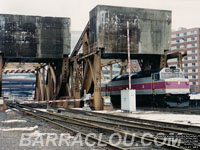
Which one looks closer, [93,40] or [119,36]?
[119,36]

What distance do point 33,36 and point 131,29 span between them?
11980 millimetres

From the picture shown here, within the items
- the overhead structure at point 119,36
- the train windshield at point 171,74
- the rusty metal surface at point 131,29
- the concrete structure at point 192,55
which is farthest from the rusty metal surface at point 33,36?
the concrete structure at point 192,55

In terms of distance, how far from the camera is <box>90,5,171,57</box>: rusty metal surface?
32562 millimetres

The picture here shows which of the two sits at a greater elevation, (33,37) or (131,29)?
(131,29)

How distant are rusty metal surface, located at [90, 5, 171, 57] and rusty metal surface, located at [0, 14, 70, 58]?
5.57 m

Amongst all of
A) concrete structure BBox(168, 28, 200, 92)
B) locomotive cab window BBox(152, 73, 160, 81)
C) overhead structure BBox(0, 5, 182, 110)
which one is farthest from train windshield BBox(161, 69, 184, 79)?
concrete structure BBox(168, 28, 200, 92)

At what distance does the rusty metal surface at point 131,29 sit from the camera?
32.6 m

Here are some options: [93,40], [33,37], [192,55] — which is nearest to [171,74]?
[93,40]

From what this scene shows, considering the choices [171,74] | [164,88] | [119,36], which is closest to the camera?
[164,88]

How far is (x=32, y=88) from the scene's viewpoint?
150 metres

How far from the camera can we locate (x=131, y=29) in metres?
33.6

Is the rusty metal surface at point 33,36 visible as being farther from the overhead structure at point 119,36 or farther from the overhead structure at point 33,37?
the overhead structure at point 119,36

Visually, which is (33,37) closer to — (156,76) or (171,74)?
(156,76)

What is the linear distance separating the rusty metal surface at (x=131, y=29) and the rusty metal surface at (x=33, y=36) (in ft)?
18.3
